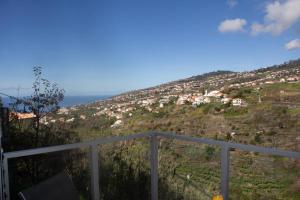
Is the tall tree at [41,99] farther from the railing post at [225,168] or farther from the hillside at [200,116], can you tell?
the railing post at [225,168]

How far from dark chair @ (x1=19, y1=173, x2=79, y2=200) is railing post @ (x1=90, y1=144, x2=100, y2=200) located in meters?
0.73

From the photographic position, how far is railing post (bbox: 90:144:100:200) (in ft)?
10.7

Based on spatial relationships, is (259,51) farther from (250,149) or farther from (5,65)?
(250,149)

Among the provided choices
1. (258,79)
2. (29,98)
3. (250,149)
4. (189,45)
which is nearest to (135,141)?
(250,149)

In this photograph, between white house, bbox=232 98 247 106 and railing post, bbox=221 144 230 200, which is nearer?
railing post, bbox=221 144 230 200

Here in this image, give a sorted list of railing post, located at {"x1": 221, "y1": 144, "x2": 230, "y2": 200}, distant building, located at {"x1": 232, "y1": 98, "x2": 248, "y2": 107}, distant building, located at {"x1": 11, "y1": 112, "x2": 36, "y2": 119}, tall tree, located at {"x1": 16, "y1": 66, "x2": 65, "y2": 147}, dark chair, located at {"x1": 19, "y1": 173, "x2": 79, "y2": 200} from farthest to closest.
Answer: distant building, located at {"x1": 232, "y1": 98, "x2": 248, "y2": 107}, tall tree, located at {"x1": 16, "y1": 66, "x2": 65, "y2": 147}, distant building, located at {"x1": 11, "y1": 112, "x2": 36, "y2": 119}, railing post, located at {"x1": 221, "y1": 144, "x2": 230, "y2": 200}, dark chair, located at {"x1": 19, "y1": 173, "x2": 79, "y2": 200}

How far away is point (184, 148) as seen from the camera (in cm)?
376

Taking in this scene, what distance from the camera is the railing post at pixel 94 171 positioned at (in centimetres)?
327

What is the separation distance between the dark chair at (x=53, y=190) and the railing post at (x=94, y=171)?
0.73m

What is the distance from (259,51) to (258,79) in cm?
454

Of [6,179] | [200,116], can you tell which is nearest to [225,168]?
[6,179]

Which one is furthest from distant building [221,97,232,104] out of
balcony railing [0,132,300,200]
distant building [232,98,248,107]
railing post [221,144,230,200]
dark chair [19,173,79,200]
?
Result: dark chair [19,173,79,200]

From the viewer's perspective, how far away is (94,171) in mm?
3297

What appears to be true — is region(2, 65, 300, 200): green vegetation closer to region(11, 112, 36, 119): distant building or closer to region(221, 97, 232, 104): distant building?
region(11, 112, 36, 119): distant building
